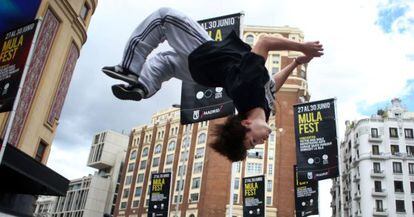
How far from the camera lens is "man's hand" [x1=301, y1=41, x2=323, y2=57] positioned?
13.9 feet

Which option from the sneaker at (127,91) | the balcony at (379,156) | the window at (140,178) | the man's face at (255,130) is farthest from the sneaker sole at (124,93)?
the window at (140,178)

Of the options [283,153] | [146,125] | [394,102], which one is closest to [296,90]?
[283,153]

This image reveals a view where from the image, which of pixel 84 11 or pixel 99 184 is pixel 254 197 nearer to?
pixel 84 11

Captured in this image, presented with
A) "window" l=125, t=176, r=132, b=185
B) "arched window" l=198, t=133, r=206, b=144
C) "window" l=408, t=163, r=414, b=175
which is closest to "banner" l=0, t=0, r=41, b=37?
"window" l=408, t=163, r=414, b=175

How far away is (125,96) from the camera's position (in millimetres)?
3977

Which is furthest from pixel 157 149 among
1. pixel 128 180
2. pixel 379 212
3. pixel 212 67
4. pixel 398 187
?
pixel 212 67

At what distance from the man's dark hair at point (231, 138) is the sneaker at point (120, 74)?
0.89 m

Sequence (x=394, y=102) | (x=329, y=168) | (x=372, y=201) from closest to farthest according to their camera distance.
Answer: (x=329, y=168), (x=372, y=201), (x=394, y=102)

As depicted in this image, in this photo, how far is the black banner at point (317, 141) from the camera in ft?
48.2

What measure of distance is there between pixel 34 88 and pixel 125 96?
688 inches

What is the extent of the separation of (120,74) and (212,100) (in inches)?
273

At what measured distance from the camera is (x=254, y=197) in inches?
808

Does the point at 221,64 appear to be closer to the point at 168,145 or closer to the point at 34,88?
the point at 34,88

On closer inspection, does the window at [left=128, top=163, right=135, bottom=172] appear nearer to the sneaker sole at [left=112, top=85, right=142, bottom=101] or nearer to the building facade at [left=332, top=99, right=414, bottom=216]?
the building facade at [left=332, top=99, right=414, bottom=216]
